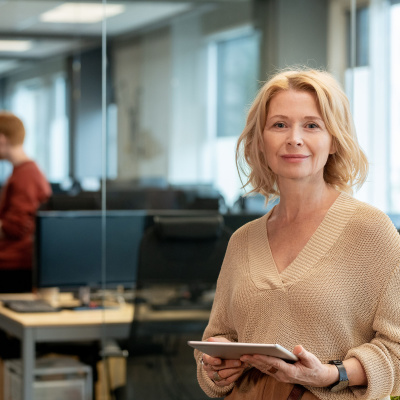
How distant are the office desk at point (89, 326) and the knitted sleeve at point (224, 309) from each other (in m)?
1.35

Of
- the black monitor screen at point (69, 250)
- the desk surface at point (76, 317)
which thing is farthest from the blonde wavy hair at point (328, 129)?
the black monitor screen at point (69, 250)

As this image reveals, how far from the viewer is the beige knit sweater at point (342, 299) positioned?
1.67 metres

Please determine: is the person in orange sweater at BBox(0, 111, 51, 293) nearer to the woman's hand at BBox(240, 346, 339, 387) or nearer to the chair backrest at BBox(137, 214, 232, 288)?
the chair backrest at BBox(137, 214, 232, 288)

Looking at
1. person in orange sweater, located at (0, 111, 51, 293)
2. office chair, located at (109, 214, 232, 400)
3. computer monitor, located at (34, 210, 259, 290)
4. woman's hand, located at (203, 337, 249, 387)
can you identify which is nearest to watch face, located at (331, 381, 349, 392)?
woman's hand, located at (203, 337, 249, 387)

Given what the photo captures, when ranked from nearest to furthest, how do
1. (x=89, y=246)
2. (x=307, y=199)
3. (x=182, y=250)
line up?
1. (x=307, y=199)
2. (x=182, y=250)
3. (x=89, y=246)

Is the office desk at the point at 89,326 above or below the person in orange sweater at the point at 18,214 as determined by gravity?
below

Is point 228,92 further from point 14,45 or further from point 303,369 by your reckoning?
point 303,369

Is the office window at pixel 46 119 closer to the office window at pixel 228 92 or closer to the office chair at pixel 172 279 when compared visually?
the office window at pixel 228 92

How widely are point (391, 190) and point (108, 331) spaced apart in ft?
4.21

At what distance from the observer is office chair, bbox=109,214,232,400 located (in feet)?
10.4

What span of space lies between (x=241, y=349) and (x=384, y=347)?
0.28 meters

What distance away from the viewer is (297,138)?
177 cm

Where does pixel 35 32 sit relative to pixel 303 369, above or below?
above

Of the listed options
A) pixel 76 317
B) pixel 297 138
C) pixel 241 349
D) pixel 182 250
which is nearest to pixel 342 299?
pixel 241 349
